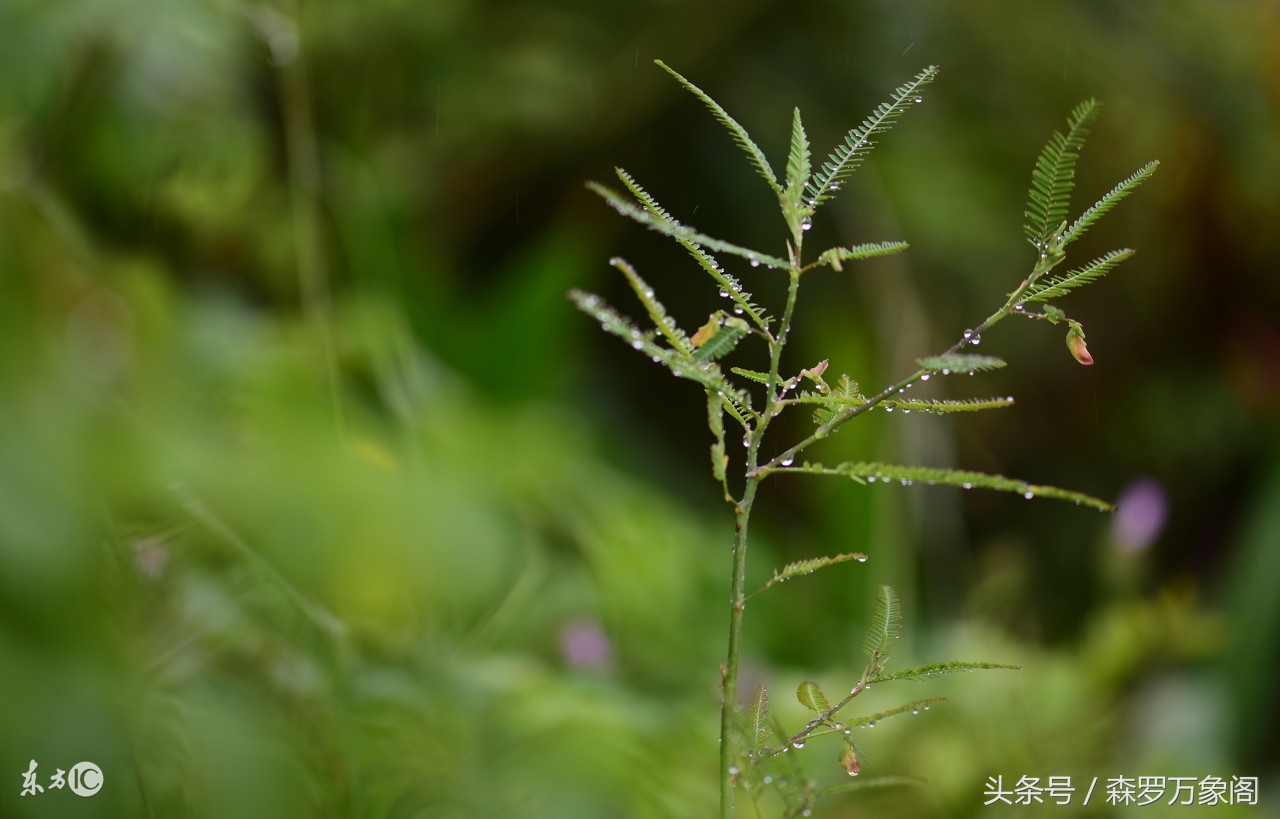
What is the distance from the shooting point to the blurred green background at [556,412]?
1.91 ft

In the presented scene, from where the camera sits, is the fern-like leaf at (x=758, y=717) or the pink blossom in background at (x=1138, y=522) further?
the pink blossom in background at (x=1138, y=522)

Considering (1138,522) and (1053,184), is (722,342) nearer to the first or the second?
(1053,184)

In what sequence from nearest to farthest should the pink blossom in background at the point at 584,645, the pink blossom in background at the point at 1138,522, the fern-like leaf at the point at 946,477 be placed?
1. the fern-like leaf at the point at 946,477
2. the pink blossom in background at the point at 584,645
3. the pink blossom in background at the point at 1138,522

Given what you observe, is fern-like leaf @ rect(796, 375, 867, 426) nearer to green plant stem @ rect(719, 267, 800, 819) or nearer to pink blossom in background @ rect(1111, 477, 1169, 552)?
green plant stem @ rect(719, 267, 800, 819)

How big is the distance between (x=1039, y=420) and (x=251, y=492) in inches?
58.7

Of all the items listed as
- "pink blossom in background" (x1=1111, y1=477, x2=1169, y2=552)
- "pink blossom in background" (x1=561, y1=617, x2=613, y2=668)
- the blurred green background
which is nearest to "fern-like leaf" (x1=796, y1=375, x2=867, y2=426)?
the blurred green background

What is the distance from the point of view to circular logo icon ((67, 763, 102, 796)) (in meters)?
0.51

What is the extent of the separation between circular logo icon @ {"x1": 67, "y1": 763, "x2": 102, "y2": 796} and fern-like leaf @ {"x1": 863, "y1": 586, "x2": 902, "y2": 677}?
39 cm

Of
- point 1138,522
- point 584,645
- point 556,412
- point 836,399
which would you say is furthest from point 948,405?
point 556,412

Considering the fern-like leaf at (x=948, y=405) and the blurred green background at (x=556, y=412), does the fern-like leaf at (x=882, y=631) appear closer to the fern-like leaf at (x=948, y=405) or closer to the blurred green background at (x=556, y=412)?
the fern-like leaf at (x=948, y=405)

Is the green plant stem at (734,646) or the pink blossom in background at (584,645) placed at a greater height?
the pink blossom in background at (584,645)

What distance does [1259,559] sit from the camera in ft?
4.59

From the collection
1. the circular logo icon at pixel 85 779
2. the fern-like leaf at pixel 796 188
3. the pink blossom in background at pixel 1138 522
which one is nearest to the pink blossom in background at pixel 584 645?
the circular logo icon at pixel 85 779

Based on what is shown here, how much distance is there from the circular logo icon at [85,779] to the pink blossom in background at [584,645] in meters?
0.38
